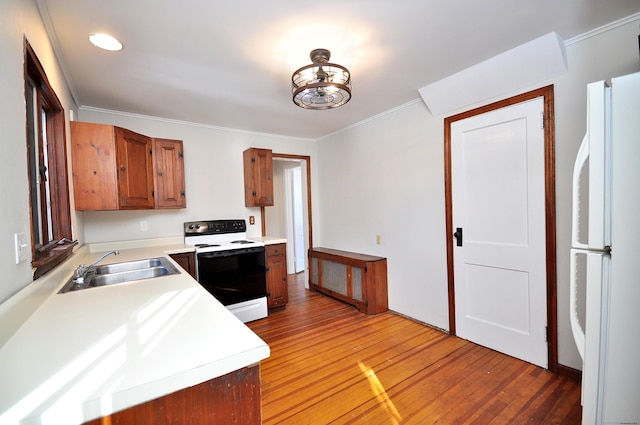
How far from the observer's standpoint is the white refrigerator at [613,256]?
1145 millimetres

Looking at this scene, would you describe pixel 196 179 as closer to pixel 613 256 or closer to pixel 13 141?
pixel 13 141

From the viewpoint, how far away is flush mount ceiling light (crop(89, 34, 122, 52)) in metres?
1.74

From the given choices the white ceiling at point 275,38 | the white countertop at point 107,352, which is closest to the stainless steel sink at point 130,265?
the white countertop at point 107,352

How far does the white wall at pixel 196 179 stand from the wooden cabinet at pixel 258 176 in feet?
0.68

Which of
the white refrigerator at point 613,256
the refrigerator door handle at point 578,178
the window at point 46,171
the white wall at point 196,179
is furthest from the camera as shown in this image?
the white wall at point 196,179

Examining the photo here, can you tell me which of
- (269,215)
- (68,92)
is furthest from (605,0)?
(269,215)

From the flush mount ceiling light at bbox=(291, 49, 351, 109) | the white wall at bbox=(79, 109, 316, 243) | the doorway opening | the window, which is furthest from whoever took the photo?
the doorway opening

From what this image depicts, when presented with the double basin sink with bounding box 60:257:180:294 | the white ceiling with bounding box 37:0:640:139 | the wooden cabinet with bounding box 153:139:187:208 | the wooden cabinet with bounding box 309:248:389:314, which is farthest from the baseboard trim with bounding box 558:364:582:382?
the wooden cabinet with bounding box 153:139:187:208

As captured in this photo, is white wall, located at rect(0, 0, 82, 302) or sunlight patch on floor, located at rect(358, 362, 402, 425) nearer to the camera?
white wall, located at rect(0, 0, 82, 302)

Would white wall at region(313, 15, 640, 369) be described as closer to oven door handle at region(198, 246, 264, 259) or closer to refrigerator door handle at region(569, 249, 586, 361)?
refrigerator door handle at region(569, 249, 586, 361)

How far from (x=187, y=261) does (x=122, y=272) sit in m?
0.86

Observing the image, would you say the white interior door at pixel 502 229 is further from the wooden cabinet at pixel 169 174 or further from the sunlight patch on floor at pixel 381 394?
the wooden cabinet at pixel 169 174

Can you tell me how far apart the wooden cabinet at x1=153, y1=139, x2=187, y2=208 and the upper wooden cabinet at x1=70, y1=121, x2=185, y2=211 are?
31 millimetres

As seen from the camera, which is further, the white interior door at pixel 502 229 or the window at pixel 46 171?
the white interior door at pixel 502 229
